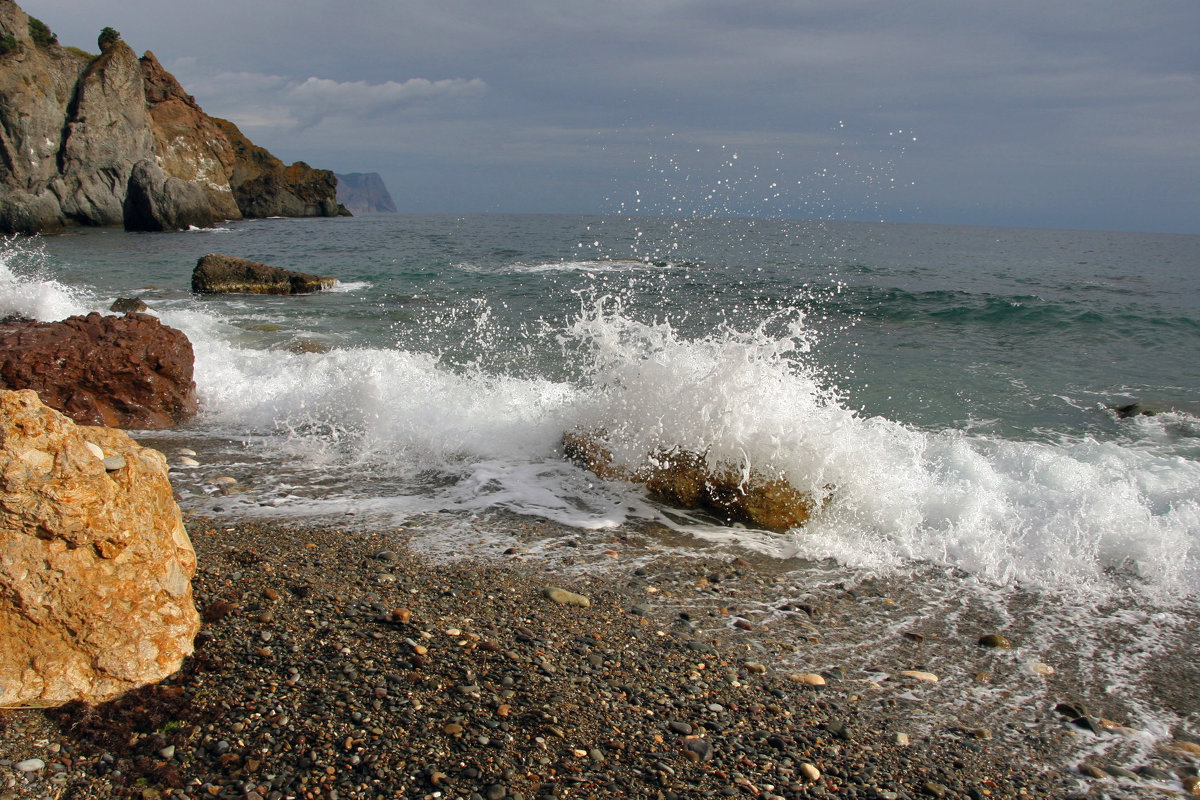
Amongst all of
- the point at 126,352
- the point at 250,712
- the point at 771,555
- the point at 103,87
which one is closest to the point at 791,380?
the point at 771,555

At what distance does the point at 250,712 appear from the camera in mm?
2676

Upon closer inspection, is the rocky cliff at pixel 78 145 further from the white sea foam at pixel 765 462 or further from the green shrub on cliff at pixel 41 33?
the white sea foam at pixel 765 462

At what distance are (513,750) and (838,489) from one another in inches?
136

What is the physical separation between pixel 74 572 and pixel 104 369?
4.85m

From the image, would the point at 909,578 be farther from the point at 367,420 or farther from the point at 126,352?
the point at 126,352

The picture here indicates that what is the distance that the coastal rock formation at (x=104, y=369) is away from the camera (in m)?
6.54

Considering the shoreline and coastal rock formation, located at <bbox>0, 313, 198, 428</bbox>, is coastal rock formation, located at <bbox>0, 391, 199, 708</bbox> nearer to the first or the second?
the shoreline

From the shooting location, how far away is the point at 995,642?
12.5ft

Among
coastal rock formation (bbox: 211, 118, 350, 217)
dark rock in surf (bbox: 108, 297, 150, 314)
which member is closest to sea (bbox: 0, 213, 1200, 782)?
dark rock in surf (bbox: 108, 297, 150, 314)

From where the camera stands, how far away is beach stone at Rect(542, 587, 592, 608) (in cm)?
380

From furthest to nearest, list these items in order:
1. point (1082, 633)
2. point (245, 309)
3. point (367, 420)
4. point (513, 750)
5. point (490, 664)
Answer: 1. point (245, 309)
2. point (367, 420)
3. point (1082, 633)
4. point (490, 664)
5. point (513, 750)

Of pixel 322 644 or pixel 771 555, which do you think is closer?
pixel 322 644

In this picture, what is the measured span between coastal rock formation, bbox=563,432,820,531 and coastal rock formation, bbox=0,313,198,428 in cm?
433

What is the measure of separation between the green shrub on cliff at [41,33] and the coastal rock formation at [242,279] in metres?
42.0
